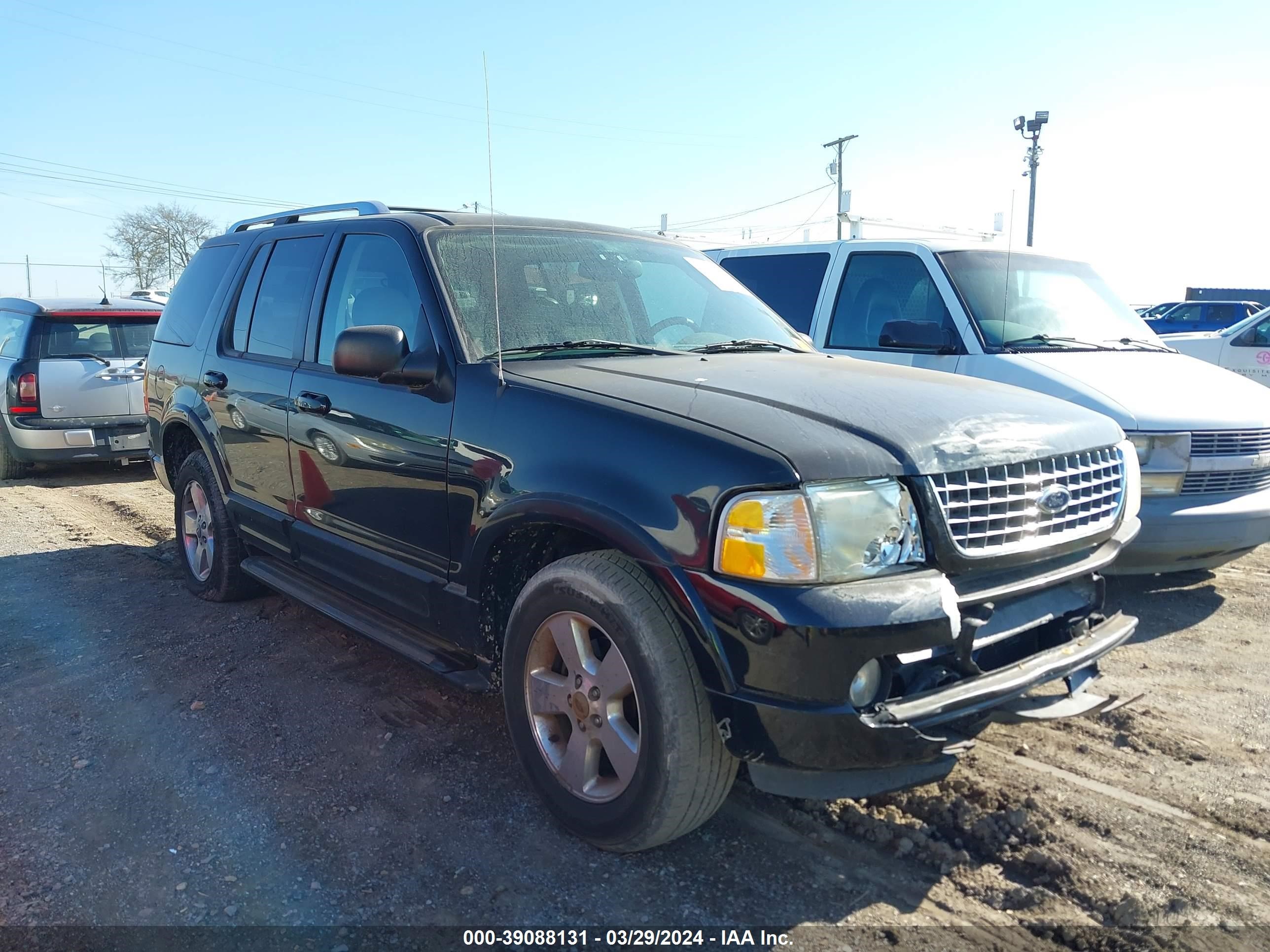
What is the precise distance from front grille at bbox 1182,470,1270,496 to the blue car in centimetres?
2083

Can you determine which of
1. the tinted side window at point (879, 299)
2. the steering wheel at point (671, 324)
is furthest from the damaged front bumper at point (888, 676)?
the tinted side window at point (879, 299)

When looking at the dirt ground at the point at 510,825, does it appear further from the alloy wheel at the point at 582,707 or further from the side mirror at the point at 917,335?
the side mirror at the point at 917,335

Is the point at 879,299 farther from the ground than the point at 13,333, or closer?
farther from the ground

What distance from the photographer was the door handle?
152 inches

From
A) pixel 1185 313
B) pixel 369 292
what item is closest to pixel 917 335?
pixel 369 292

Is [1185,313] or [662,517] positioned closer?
[662,517]

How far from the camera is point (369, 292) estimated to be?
152 inches

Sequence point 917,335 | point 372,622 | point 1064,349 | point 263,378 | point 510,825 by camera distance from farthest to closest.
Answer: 1. point 1064,349
2. point 917,335
3. point 263,378
4. point 372,622
5. point 510,825

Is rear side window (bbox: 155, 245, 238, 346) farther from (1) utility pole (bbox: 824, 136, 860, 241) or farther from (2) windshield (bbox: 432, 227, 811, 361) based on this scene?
(1) utility pole (bbox: 824, 136, 860, 241)

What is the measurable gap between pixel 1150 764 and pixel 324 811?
113 inches

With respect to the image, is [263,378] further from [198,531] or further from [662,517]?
[662,517]

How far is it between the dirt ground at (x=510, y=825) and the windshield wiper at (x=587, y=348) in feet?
4.88

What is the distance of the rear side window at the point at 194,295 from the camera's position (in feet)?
17.0

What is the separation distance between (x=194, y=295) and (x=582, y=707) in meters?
3.88
